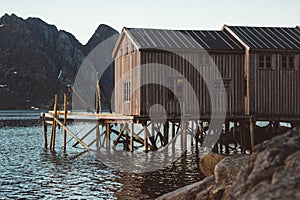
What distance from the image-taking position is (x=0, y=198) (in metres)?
18.5

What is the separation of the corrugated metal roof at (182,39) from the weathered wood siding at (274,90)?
2.20 metres

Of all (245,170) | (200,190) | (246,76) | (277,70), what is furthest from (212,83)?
(245,170)

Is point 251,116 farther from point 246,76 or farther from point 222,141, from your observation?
point 222,141

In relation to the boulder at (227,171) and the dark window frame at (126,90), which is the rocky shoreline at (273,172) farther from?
the dark window frame at (126,90)

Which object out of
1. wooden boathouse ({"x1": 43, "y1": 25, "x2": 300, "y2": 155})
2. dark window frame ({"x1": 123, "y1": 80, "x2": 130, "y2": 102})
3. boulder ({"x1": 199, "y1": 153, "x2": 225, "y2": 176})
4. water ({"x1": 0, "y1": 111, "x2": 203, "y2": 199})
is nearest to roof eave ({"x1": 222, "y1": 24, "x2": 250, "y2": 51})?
wooden boathouse ({"x1": 43, "y1": 25, "x2": 300, "y2": 155})

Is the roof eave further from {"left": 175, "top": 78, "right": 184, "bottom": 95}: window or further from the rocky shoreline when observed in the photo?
the rocky shoreline

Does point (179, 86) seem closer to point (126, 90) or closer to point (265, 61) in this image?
point (126, 90)

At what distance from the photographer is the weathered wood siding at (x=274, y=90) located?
1141 inches

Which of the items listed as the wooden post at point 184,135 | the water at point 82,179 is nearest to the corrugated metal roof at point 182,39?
the wooden post at point 184,135

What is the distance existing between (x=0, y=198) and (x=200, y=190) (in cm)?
1014

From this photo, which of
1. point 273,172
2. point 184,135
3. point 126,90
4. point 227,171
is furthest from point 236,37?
point 273,172

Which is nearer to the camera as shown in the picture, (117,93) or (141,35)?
(141,35)

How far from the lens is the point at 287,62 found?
2941 cm

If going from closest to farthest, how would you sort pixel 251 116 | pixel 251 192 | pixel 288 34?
pixel 251 192 → pixel 251 116 → pixel 288 34
